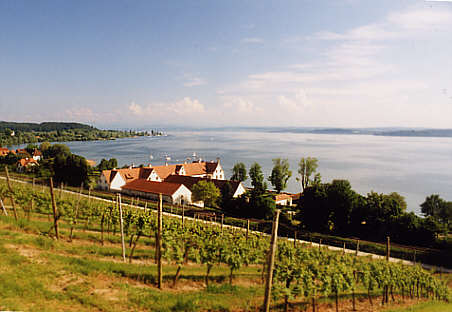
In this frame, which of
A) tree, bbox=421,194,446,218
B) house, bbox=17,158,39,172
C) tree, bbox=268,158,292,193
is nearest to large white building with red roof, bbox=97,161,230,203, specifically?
tree, bbox=268,158,292,193

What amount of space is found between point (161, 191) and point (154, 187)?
1.75 metres

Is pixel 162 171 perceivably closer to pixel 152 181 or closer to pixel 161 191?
pixel 152 181

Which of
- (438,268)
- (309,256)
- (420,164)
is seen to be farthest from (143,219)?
(420,164)

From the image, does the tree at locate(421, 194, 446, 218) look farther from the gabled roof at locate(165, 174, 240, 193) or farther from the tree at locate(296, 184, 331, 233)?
the gabled roof at locate(165, 174, 240, 193)

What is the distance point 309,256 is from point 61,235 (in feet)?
28.0

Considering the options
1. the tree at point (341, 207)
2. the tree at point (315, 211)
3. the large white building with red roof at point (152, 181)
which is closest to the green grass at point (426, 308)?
the tree at point (341, 207)

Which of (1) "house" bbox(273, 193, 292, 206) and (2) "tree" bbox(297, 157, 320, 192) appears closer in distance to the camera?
(1) "house" bbox(273, 193, 292, 206)

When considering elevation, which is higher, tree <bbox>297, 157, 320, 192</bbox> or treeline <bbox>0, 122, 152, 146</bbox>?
treeline <bbox>0, 122, 152, 146</bbox>

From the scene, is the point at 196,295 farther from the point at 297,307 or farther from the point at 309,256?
the point at 309,256

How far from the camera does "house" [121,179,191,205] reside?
29.3 meters

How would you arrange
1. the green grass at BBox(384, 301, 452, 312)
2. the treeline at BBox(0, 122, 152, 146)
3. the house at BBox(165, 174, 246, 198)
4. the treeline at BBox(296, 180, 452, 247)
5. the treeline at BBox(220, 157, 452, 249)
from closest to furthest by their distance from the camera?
the green grass at BBox(384, 301, 452, 312) → the treeline at BBox(220, 157, 452, 249) → the treeline at BBox(296, 180, 452, 247) → the house at BBox(165, 174, 246, 198) → the treeline at BBox(0, 122, 152, 146)

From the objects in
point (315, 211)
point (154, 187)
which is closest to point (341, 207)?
point (315, 211)

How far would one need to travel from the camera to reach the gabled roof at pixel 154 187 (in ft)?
97.9

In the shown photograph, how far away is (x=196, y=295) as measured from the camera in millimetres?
6098
